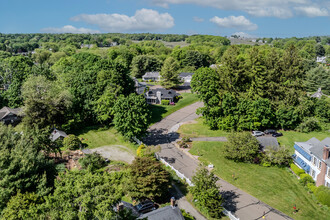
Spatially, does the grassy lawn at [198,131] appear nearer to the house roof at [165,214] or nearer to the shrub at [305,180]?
the shrub at [305,180]

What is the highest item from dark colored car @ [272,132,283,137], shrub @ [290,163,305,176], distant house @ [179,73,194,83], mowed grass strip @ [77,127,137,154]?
distant house @ [179,73,194,83]

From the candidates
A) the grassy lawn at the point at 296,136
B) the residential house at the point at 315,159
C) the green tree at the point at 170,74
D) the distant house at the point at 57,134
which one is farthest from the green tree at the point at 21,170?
the green tree at the point at 170,74

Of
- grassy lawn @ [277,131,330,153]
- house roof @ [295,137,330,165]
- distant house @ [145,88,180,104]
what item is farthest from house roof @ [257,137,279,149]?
distant house @ [145,88,180,104]

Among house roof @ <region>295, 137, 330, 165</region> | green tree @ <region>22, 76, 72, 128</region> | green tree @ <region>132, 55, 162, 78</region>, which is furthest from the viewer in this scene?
green tree @ <region>132, 55, 162, 78</region>

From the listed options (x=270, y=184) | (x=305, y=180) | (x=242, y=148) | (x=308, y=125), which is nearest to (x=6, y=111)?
(x=242, y=148)

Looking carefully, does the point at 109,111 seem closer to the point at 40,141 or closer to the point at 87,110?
the point at 87,110

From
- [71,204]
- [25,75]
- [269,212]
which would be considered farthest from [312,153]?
[25,75]

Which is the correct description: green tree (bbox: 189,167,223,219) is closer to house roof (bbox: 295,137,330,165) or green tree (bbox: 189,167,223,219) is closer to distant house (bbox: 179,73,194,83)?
house roof (bbox: 295,137,330,165)

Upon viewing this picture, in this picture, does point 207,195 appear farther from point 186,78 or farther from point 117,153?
point 186,78
